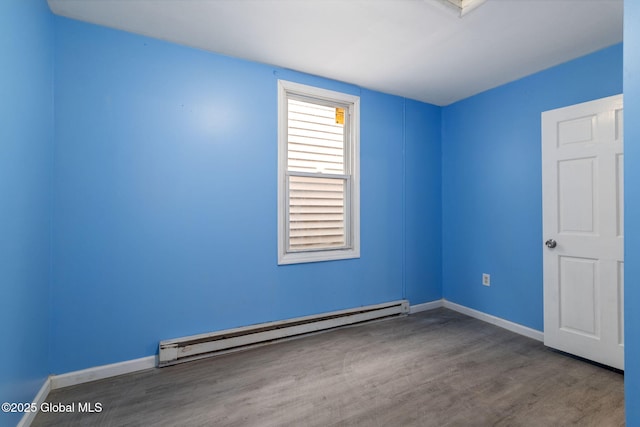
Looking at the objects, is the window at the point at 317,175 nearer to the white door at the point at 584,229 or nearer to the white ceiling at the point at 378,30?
the white ceiling at the point at 378,30

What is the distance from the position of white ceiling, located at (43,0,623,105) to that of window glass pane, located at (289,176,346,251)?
1.10 metres

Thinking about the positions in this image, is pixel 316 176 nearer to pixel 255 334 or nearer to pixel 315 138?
pixel 315 138

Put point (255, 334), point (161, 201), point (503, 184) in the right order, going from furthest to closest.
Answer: point (503, 184)
point (255, 334)
point (161, 201)

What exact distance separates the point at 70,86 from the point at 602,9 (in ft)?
11.8

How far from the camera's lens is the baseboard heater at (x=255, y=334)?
7.25 feet

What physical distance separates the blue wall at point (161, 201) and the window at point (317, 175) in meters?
0.10

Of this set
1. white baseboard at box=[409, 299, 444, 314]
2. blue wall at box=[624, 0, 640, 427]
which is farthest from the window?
blue wall at box=[624, 0, 640, 427]

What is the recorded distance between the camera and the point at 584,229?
2328mm

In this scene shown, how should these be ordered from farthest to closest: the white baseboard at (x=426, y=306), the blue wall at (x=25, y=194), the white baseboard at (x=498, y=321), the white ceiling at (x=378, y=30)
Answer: the white baseboard at (x=426, y=306) < the white baseboard at (x=498, y=321) < the white ceiling at (x=378, y=30) < the blue wall at (x=25, y=194)

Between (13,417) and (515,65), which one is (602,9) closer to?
(515,65)

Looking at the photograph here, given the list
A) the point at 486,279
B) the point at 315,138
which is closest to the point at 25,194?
the point at 315,138

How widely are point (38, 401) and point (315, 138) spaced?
2803mm

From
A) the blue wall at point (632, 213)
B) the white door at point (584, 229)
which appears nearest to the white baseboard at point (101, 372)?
the blue wall at point (632, 213)

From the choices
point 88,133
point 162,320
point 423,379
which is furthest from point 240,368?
point 88,133
